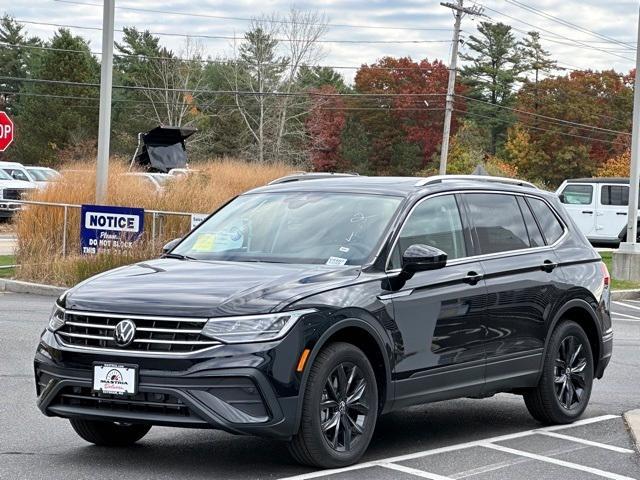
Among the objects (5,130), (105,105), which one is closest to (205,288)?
(105,105)

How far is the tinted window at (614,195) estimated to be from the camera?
119ft

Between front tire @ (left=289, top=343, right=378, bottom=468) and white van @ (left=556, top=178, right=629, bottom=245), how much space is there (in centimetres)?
2918

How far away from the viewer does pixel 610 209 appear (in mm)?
36031

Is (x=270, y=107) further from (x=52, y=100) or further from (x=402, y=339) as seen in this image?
(x=402, y=339)

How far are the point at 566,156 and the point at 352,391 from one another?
2993 inches

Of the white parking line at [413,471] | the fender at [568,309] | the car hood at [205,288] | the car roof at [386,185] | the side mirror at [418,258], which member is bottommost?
the white parking line at [413,471]

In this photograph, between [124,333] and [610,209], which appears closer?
[124,333]

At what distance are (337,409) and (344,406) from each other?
5cm

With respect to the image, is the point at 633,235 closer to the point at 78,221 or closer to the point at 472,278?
the point at 78,221

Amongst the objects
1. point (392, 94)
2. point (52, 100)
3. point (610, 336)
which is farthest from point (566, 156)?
point (610, 336)

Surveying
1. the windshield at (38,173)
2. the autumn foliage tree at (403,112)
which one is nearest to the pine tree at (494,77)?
the autumn foliage tree at (403,112)

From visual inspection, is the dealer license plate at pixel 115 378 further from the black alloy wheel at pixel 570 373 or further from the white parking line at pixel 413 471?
the black alloy wheel at pixel 570 373

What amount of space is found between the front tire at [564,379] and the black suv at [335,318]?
0.01 m

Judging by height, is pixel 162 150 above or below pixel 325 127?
below
